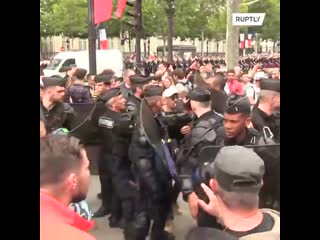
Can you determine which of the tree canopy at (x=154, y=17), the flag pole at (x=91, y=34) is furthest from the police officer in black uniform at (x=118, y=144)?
the tree canopy at (x=154, y=17)

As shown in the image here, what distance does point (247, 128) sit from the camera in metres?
4.74

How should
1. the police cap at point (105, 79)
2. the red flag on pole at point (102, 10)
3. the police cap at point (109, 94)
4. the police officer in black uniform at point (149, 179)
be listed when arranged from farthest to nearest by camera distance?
the red flag on pole at point (102, 10) → the police cap at point (105, 79) → the police cap at point (109, 94) → the police officer in black uniform at point (149, 179)

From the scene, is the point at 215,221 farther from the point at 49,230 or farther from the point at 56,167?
the point at 49,230

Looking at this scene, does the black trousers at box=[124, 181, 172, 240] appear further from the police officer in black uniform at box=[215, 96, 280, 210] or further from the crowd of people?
the police officer in black uniform at box=[215, 96, 280, 210]

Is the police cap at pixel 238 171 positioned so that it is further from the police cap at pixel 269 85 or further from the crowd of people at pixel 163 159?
the police cap at pixel 269 85

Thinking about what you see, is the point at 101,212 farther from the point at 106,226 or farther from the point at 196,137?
the point at 196,137

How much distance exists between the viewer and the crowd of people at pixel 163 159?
262 cm

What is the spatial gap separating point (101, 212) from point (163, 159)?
180cm

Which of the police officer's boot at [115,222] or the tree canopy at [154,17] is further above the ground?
the tree canopy at [154,17]

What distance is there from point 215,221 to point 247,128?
5.16ft

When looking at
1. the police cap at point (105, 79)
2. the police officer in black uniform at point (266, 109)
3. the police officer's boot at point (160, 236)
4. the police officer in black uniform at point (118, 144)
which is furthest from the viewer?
the police cap at point (105, 79)

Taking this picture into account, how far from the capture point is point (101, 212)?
269 inches

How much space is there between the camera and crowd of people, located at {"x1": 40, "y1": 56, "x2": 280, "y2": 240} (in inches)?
103

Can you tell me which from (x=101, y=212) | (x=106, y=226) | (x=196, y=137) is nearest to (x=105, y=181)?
(x=101, y=212)
